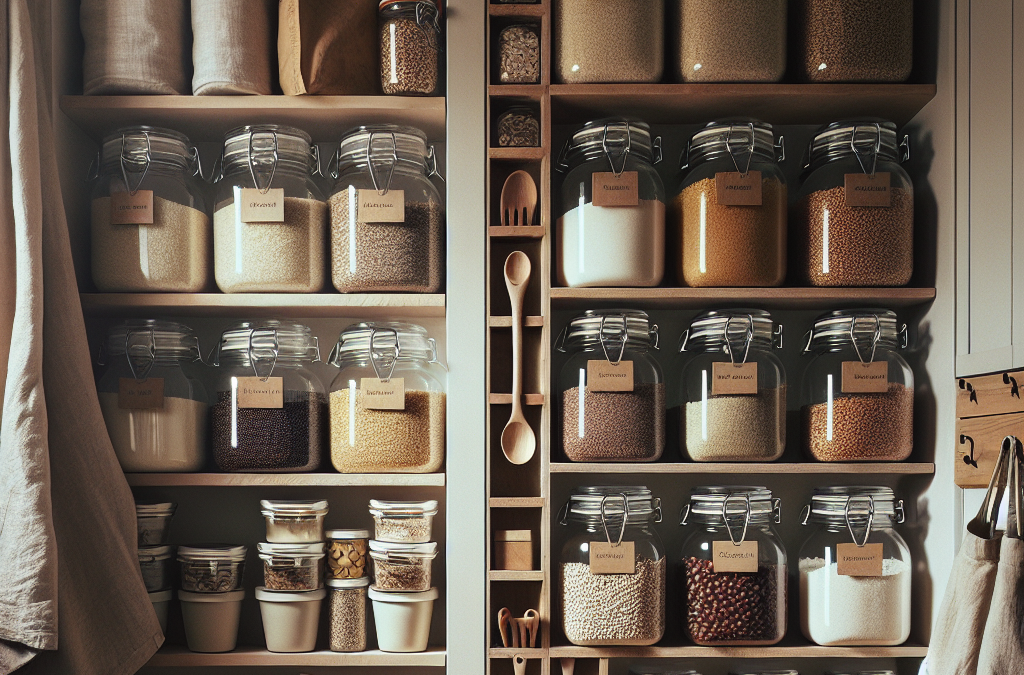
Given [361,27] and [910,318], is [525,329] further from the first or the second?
[910,318]

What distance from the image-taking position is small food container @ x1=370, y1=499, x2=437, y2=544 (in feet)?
4.98

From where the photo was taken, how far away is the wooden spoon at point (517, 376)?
152 centimetres

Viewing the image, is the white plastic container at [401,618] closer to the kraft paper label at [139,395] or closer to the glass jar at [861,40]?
the kraft paper label at [139,395]

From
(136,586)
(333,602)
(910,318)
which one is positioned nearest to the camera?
(136,586)

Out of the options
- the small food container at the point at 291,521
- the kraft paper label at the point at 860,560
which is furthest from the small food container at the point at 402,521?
the kraft paper label at the point at 860,560

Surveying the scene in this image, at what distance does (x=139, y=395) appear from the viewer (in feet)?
4.86

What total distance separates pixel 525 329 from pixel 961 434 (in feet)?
2.61

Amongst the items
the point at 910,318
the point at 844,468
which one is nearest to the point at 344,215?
the point at 844,468

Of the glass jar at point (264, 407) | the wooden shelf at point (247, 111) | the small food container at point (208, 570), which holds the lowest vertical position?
the small food container at point (208, 570)

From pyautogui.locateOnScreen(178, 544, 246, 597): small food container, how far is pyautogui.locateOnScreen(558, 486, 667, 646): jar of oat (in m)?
0.64

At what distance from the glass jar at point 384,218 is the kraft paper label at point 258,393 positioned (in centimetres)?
23

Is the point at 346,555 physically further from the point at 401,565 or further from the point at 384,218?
the point at 384,218

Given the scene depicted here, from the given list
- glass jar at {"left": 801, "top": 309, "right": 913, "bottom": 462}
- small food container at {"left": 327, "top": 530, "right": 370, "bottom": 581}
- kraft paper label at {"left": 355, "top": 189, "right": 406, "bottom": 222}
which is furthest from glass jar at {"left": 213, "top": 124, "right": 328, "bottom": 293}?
glass jar at {"left": 801, "top": 309, "right": 913, "bottom": 462}

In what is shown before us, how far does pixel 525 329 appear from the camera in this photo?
5.19 feet
